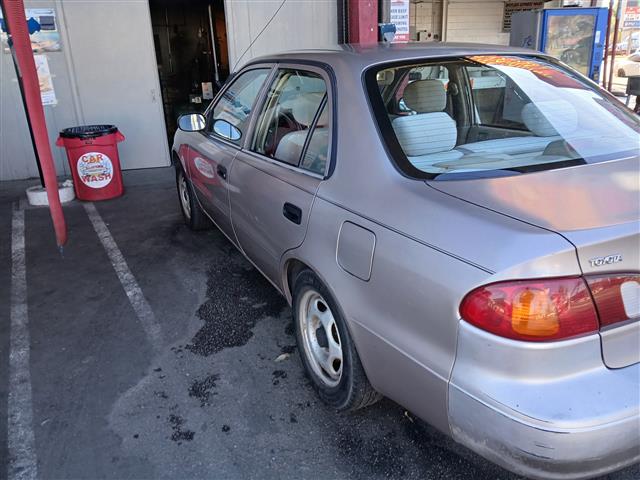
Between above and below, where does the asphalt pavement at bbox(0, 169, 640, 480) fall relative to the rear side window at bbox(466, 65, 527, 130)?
below

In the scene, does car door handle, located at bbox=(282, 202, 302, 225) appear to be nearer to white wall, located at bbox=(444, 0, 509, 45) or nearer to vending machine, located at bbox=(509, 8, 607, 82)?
vending machine, located at bbox=(509, 8, 607, 82)

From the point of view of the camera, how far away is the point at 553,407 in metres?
1.55

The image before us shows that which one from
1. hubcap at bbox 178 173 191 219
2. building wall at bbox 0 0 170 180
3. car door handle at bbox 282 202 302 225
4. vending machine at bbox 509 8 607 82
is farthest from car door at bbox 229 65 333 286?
vending machine at bbox 509 8 607 82

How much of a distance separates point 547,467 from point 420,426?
1.03m

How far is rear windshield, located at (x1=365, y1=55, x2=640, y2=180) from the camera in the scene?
7.25 ft

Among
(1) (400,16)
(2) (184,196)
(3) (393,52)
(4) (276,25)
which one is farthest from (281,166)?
(1) (400,16)

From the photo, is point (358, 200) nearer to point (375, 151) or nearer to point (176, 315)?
point (375, 151)

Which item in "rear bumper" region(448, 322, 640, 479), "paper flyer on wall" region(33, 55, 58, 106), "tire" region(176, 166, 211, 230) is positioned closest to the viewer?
"rear bumper" region(448, 322, 640, 479)

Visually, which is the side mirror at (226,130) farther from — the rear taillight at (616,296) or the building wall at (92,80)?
the building wall at (92,80)

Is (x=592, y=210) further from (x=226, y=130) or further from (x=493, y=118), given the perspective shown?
(x=226, y=130)

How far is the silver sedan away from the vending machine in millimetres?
7562

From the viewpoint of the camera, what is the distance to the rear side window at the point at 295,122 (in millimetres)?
2682

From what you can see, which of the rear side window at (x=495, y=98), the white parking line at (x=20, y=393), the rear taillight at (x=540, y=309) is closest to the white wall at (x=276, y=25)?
the white parking line at (x=20, y=393)

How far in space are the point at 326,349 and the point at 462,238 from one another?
1.25 meters
